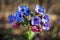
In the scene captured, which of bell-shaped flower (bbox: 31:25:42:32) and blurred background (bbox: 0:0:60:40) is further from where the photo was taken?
blurred background (bbox: 0:0:60:40)

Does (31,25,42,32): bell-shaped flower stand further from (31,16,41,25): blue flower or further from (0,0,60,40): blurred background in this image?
(0,0,60,40): blurred background

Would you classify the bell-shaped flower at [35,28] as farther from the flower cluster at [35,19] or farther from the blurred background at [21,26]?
the blurred background at [21,26]

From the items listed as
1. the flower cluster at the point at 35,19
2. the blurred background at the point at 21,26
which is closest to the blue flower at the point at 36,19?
the flower cluster at the point at 35,19

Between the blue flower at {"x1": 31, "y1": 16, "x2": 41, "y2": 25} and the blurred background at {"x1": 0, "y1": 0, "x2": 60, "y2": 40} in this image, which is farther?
the blurred background at {"x1": 0, "y1": 0, "x2": 60, "y2": 40}

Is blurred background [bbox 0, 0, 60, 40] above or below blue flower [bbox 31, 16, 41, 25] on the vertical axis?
below

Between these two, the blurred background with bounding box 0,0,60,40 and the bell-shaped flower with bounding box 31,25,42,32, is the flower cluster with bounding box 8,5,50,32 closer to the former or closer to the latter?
the bell-shaped flower with bounding box 31,25,42,32

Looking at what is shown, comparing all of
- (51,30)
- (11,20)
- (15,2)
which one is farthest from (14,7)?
(11,20)

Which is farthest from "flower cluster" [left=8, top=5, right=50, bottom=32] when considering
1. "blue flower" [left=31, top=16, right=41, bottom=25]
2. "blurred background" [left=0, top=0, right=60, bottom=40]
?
"blurred background" [left=0, top=0, right=60, bottom=40]

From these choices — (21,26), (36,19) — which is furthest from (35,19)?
(21,26)
